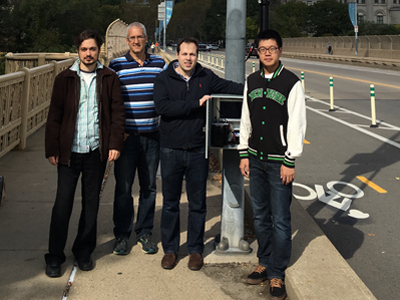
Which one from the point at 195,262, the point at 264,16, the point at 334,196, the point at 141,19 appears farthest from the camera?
the point at 141,19

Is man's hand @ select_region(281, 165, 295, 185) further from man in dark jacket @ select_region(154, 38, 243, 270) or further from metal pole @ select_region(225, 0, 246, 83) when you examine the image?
metal pole @ select_region(225, 0, 246, 83)

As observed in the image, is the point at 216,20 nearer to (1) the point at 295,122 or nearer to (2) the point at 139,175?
(2) the point at 139,175

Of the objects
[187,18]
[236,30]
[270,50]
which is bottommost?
[270,50]

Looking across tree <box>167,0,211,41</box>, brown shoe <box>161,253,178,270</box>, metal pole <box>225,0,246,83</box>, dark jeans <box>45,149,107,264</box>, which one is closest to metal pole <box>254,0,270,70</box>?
metal pole <box>225,0,246,83</box>

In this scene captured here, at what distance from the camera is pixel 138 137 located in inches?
191

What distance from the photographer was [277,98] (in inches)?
158

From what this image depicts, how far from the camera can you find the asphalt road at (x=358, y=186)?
5.48 metres

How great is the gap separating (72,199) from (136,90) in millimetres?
1081

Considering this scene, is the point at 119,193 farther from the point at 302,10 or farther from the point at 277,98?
the point at 302,10

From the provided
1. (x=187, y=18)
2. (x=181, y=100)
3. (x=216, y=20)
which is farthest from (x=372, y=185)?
(x=187, y=18)

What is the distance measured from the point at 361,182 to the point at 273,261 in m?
4.52

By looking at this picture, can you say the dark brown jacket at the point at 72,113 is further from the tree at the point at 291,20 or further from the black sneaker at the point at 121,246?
the tree at the point at 291,20

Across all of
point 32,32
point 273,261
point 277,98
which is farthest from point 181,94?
point 32,32

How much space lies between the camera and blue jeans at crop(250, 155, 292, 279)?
4156mm
